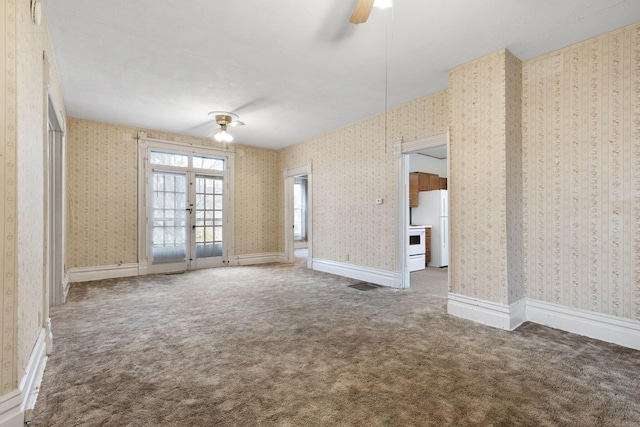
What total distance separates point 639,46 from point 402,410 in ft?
11.6

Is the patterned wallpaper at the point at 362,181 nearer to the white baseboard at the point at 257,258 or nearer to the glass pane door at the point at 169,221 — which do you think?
the white baseboard at the point at 257,258

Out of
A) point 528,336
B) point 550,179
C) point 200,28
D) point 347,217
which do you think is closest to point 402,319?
point 528,336

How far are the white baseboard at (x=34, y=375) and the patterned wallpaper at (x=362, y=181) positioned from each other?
4.08 m

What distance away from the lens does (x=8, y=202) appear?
1547 millimetres

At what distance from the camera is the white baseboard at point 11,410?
1.48 metres

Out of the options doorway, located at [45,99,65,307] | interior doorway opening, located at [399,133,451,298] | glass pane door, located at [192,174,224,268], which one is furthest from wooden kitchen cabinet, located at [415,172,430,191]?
doorway, located at [45,99,65,307]

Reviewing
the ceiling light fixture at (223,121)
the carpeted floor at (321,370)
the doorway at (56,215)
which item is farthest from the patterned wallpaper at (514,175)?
the doorway at (56,215)

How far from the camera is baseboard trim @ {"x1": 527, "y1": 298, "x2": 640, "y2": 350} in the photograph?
8.54 feet

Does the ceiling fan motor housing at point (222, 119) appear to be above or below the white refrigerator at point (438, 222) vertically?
above

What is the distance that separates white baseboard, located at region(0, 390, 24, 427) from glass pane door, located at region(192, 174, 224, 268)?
505 cm

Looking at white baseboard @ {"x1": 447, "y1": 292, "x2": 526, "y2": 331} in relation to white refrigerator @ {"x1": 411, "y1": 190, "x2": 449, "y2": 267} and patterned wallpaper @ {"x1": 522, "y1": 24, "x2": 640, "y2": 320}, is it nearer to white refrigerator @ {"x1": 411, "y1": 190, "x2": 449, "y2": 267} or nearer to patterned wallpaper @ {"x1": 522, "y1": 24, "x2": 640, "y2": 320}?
patterned wallpaper @ {"x1": 522, "y1": 24, "x2": 640, "y2": 320}

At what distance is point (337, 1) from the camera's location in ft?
7.86

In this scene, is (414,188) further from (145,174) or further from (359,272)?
(145,174)

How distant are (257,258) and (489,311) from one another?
17.5ft
